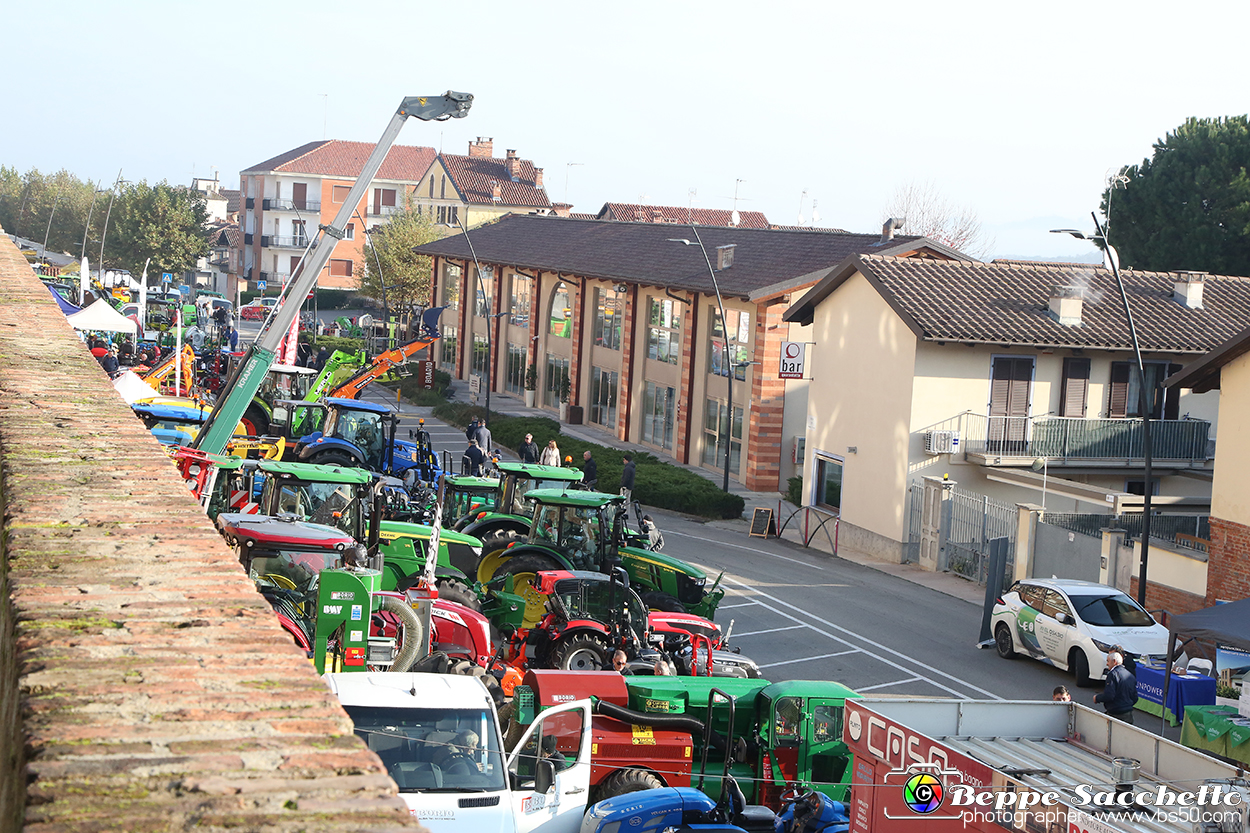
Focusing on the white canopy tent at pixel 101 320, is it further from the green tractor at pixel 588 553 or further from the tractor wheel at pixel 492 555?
the green tractor at pixel 588 553

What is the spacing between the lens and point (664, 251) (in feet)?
153

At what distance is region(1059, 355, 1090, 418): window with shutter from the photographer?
3086 cm

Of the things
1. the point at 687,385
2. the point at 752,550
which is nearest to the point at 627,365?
the point at 687,385

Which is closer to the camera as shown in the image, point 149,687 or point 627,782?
point 149,687

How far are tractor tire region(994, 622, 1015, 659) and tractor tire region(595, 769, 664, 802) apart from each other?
436 inches

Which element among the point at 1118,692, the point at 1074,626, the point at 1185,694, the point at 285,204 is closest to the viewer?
the point at 1118,692

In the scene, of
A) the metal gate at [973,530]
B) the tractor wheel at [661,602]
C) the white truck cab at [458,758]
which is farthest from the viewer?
the metal gate at [973,530]

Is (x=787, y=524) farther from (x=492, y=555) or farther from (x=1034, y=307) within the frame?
(x=492, y=555)

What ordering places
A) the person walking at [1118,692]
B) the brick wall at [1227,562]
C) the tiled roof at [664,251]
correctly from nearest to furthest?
the person walking at [1118,692] < the brick wall at [1227,562] < the tiled roof at [664,251]

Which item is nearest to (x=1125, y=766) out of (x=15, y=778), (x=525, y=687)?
(x=525, y=687)

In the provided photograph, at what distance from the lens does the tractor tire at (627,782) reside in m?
12.0

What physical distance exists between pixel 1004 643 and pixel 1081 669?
1838mm

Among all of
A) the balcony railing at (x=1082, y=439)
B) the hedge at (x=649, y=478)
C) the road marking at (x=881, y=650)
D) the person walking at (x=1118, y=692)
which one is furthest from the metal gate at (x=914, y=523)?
the person walking at (x=1118, y=692)

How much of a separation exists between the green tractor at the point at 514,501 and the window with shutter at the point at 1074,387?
13.5 metres
